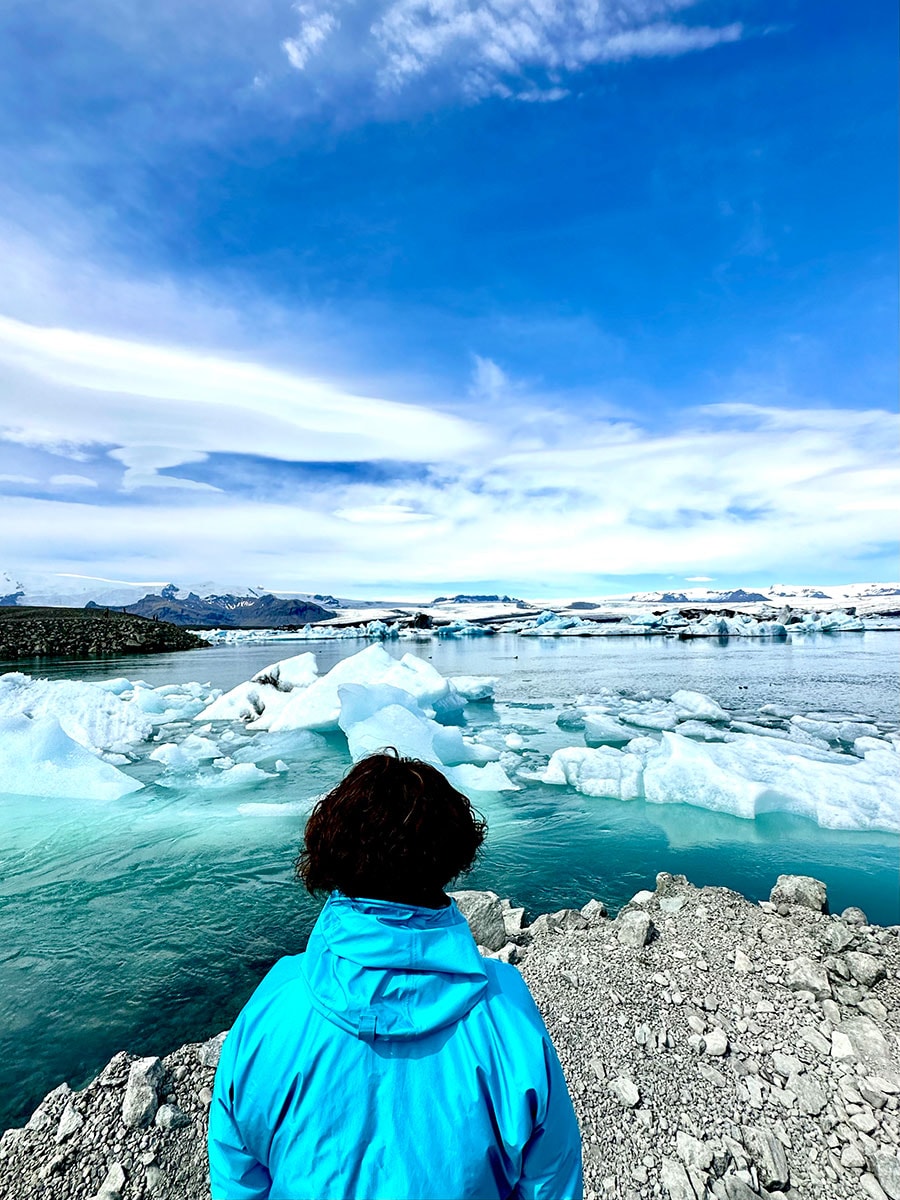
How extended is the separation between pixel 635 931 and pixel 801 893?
146cm

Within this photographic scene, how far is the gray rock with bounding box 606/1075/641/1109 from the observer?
8.33ft

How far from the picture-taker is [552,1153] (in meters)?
1.14

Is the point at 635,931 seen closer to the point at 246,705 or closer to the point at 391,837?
the point at 391,837

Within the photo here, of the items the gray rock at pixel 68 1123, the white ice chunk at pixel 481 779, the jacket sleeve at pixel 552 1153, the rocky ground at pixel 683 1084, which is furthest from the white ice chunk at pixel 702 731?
the jacket sleeve at pixel 552 1153

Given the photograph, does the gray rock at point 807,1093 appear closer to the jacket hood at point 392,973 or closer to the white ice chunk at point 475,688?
the jacket hood at point 392,973

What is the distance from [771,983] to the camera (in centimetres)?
334

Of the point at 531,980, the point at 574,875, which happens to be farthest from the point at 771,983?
the point at 574,875

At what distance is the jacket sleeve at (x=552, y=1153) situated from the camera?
113cm

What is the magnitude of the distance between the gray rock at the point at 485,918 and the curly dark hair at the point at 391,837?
3.09m

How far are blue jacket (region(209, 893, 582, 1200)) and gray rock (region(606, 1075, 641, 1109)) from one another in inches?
70.2

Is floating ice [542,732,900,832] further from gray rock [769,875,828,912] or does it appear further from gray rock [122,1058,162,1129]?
gray rock [122,1058,162,1129]

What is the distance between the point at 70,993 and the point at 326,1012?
13.3ft

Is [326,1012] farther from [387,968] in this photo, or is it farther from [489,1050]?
[489,1050]

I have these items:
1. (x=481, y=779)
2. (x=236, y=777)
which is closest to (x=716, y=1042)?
(x=481, y=779)
